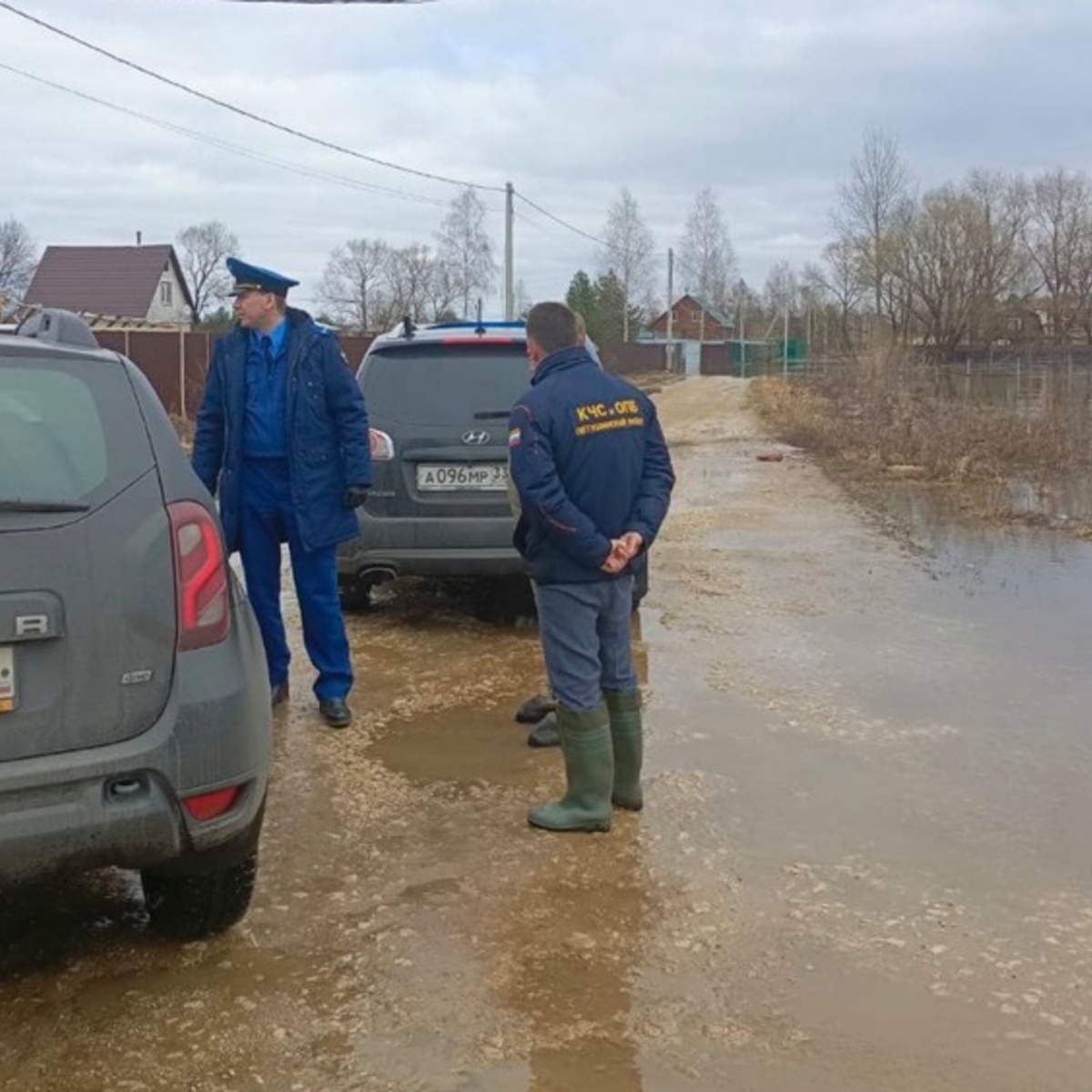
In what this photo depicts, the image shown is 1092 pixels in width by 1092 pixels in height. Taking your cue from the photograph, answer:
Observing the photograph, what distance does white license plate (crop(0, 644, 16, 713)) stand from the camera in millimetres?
2789

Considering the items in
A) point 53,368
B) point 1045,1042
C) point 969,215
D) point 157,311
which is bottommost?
point 1045,1042

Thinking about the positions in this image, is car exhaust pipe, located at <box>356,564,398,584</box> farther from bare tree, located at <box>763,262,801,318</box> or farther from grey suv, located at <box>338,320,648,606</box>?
bare tree, located at <box>763,262,801,318</box>

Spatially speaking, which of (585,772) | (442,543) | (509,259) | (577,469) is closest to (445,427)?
(442,543)

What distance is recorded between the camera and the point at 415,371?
691 centimetres

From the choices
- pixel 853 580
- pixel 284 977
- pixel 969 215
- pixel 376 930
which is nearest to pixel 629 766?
pixel 376 930

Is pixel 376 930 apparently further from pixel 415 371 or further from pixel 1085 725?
pixel 415 371

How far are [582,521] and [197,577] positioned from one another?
4.52ft

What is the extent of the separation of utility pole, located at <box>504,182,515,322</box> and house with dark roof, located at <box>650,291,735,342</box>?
178 ft

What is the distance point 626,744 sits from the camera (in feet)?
14.5

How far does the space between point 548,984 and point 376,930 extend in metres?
0.55

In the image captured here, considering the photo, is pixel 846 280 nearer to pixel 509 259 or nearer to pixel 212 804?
pixel 509 259

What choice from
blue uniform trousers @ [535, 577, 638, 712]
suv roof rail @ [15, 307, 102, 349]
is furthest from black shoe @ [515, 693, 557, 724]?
suv roof rail @ [15, 307, 102, 349]

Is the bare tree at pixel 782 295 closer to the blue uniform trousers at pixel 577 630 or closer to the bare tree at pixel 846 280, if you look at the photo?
the bare tree at pixel 846 280

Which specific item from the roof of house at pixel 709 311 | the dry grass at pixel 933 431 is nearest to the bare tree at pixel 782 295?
the roof of house at pixel 709 311
